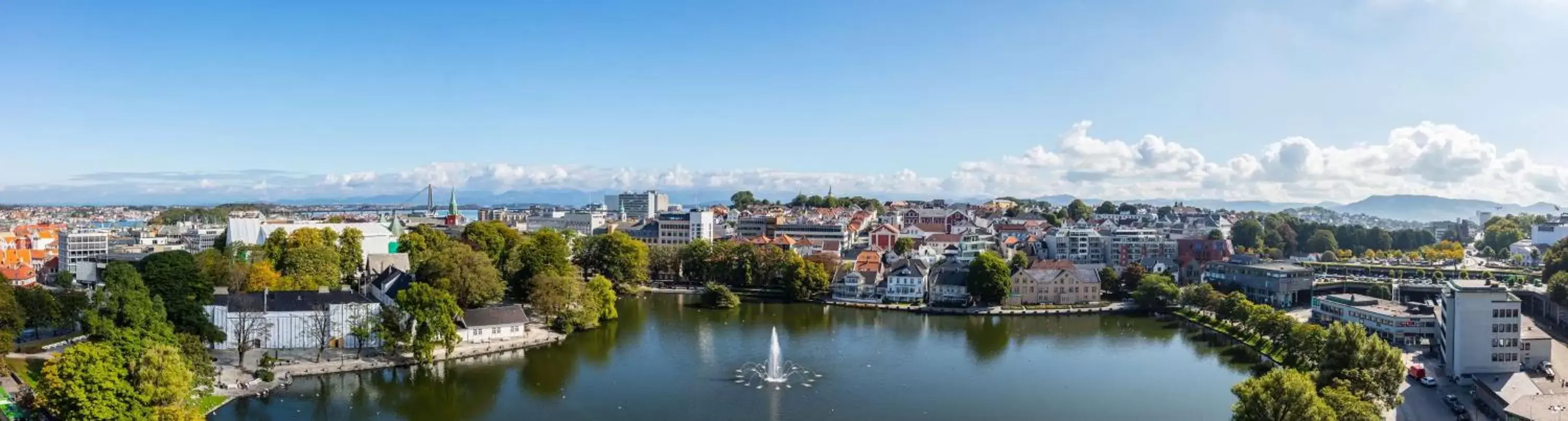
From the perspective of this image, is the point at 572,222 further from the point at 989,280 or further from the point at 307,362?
the point at 307,362

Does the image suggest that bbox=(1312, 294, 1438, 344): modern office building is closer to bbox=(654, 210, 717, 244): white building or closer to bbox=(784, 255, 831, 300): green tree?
bbox=(784, 255, 831, 300): green tree

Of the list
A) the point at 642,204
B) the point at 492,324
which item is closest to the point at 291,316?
the point at 492,324

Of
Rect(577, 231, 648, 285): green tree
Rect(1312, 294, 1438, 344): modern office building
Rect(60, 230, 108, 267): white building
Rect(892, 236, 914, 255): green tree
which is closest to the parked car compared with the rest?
Rect(1312, 294, 1438, 344): modern office building

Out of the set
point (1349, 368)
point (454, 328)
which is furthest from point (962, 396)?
point (454, 328)

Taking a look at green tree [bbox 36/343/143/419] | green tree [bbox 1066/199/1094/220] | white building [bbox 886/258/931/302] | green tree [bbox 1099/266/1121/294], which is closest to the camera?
green tree [bbox 36/343/143/419]

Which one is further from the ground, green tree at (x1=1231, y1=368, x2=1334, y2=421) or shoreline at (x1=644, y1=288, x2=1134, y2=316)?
green tree at (x1=1231, y1=368, x2=1334, y2=421)

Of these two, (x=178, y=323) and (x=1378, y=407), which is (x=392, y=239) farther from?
(x=1378, y=407)

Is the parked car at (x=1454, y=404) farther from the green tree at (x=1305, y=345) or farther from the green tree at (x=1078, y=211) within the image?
the green tree at (x=1078, y=211)
